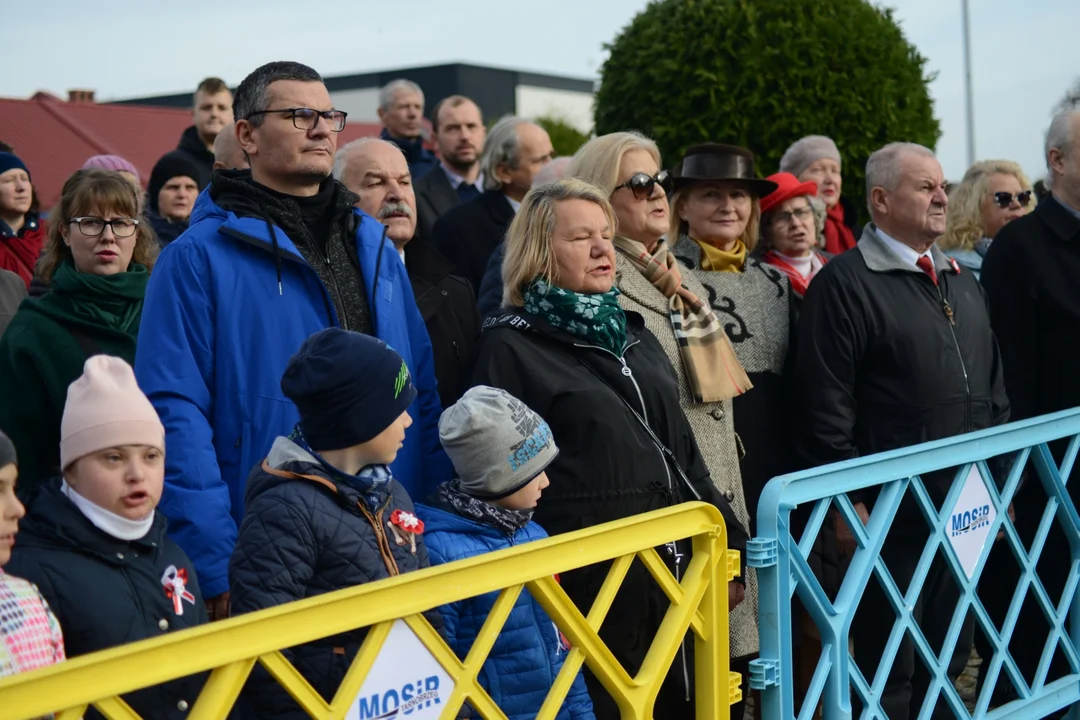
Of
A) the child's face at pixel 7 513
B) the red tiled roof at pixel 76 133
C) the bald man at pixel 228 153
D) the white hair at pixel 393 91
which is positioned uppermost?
the red tiled roof at pixel 76 133

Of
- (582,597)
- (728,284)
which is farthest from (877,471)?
(728,284)

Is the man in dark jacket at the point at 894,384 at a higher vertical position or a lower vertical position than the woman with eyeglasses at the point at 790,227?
lower

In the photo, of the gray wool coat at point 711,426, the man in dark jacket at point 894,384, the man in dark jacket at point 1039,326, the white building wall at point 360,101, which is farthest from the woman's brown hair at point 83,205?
the white building wall at point 360,101

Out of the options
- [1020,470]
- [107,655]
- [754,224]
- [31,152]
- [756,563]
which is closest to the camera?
[107,655]

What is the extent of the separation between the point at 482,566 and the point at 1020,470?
2.38 meters

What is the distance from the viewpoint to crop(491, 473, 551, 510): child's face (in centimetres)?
319

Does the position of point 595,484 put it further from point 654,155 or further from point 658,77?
point 658,77

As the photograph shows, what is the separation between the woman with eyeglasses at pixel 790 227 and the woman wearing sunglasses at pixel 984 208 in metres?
1.78

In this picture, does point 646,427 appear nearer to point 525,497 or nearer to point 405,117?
point 525,497

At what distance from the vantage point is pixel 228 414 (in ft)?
10.7

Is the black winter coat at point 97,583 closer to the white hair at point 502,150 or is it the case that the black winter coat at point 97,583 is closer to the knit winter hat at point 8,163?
the knit winter hat at point 8,163

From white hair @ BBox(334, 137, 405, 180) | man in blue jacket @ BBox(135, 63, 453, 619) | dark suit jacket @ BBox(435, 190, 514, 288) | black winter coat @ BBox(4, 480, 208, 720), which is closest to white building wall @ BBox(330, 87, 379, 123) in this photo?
dark suit jacket @ BBox(435, 190, 514, 288)

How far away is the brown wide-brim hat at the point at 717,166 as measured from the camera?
486cm

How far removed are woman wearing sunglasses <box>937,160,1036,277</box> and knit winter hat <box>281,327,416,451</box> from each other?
4.64 m
